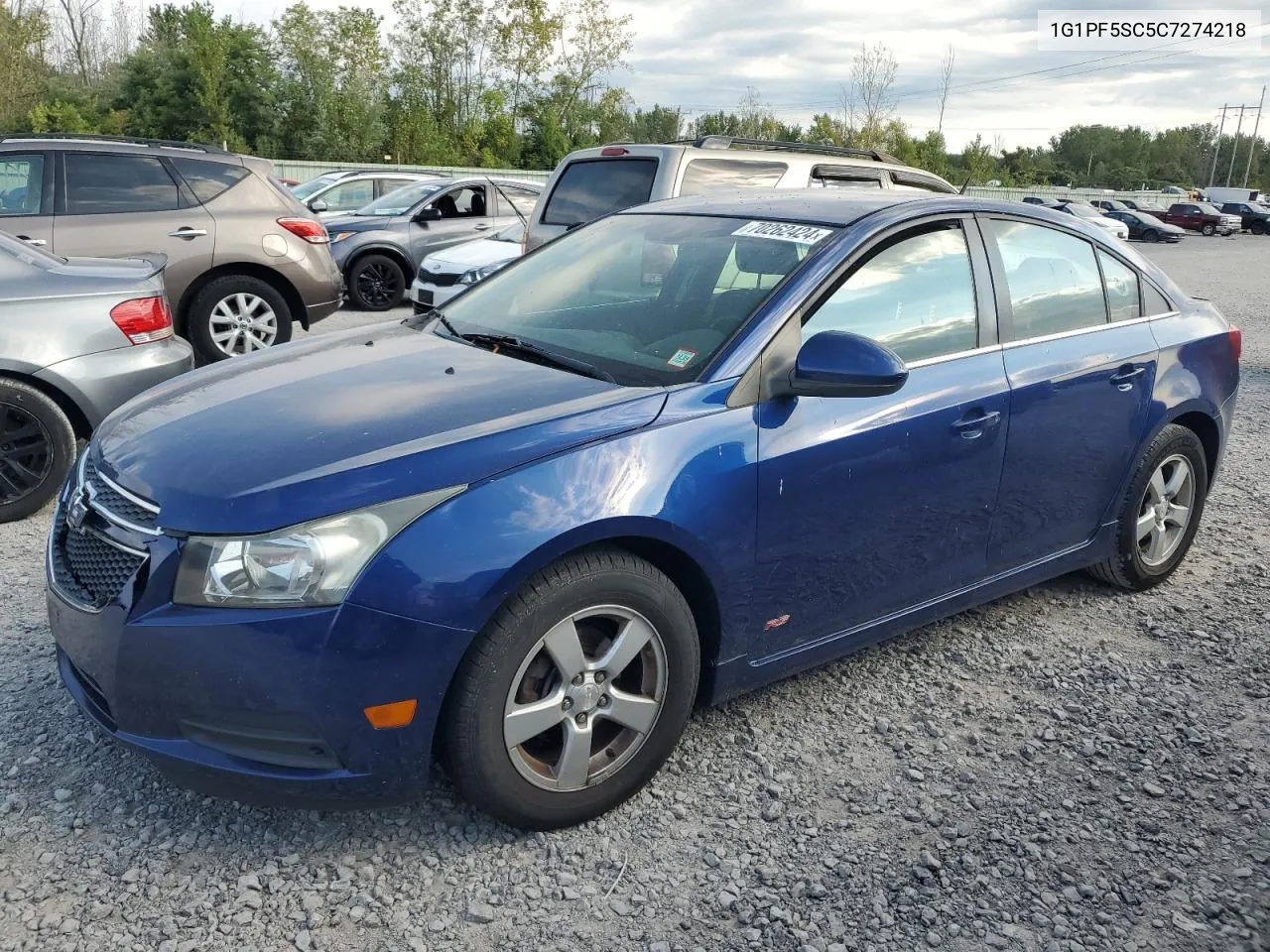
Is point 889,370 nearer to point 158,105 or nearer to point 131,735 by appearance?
point 131,735

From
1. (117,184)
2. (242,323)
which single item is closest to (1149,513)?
(242,323)

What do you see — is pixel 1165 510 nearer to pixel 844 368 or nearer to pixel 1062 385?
pixel 1062 385

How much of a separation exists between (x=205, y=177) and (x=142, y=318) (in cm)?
352

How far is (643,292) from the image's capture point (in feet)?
11.8

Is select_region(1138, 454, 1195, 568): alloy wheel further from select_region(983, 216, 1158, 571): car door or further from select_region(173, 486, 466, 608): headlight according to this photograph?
select_region(173, 486, 466, 608): headlight

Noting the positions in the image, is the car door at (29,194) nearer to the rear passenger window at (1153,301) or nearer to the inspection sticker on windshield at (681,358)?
the inspection sticker on windshield at (681,358)

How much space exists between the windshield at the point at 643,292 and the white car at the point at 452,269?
6.85 m

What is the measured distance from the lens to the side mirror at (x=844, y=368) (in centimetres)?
290

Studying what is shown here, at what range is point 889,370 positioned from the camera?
9.52 ft

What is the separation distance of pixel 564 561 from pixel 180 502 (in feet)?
2.97

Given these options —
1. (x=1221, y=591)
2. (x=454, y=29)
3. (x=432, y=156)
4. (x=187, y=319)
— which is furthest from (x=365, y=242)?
(x=454, y=29)

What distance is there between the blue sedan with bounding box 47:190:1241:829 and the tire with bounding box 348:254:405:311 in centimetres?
874

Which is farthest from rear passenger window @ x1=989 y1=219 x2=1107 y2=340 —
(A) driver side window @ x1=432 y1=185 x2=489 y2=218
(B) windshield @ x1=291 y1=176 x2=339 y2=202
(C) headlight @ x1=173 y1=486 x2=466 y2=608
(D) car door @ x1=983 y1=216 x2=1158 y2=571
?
(B) windshield @ x1=291 y1=176 x2=339 y2=202

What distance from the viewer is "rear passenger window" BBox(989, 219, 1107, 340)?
12.4 ft
